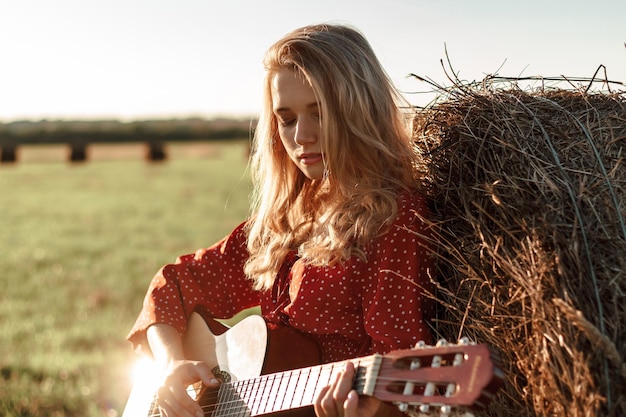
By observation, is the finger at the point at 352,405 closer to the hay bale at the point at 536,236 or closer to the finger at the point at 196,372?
the hay bale at the point at 536,236

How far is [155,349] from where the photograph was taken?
3145mm

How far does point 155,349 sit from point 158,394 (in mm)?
330

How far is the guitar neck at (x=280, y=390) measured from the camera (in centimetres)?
224

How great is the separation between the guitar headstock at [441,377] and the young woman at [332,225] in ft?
0.50

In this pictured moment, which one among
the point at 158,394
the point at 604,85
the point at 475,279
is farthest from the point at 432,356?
the point at 604,85

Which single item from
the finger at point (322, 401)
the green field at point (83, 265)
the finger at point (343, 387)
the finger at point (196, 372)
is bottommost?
the green field at point (83, 265)

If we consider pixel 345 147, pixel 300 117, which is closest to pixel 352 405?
pixel 345 147

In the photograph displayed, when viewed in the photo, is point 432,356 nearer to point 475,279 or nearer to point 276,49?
point 475,279

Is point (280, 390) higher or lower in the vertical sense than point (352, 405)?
lower

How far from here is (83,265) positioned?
8961mm

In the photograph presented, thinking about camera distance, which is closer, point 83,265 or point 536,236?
point 536,236

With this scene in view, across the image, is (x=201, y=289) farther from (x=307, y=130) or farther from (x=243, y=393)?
(x=307, y=130)

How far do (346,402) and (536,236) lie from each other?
2.34 feet

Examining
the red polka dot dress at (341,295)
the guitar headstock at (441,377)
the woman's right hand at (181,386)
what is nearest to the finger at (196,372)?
the woman's right hand at (181,386)
